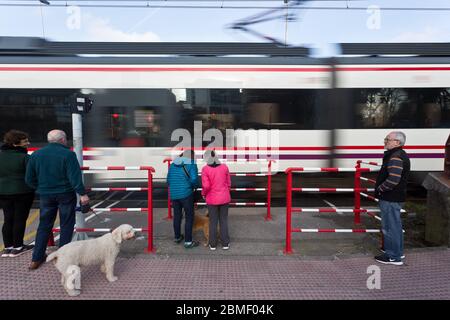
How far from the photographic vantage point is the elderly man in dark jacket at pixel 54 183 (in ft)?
11.3

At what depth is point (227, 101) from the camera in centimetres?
650

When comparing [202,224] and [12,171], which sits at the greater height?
[12,171]

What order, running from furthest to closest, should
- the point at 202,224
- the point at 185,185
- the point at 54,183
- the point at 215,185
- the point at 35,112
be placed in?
1. the point at 35,112
2. the point at 202,224
3. the point at 185,185
4. the point at 215,185
5. the point at 54,183

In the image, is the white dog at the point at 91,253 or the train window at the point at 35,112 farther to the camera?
the train window at the point at 35,112

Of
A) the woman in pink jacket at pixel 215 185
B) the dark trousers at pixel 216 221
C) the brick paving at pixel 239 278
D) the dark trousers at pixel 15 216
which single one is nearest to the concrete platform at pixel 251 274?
the brick paving at pixel 239 278

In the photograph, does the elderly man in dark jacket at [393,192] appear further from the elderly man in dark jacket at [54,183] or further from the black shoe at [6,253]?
the black shoe at [6,253]

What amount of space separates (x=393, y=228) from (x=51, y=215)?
440 cm

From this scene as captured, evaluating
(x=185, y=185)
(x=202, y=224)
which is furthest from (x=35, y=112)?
(x=202, y=224)

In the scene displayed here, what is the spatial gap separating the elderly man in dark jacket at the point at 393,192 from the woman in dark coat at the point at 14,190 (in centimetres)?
474

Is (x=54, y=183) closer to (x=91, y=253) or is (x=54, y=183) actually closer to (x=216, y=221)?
(x=91, y=253)

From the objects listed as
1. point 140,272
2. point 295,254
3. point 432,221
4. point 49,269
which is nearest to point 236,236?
point 295,254

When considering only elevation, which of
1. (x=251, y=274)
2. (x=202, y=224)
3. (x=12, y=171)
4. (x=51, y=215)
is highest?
(x=12, y=171)

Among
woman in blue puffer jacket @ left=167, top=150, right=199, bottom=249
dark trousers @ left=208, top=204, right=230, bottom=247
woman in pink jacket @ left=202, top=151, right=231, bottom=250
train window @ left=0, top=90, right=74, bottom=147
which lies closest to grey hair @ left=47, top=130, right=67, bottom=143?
woman in blue puffer jacket @ left=167, top=150, right=199, bottom=249

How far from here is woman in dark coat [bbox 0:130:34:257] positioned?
12.4ft
